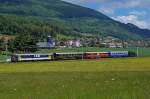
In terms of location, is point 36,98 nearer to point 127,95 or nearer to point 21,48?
point 127,95

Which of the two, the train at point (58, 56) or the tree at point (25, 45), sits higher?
the tree at point (25, 45)

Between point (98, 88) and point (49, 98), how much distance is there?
3.70m

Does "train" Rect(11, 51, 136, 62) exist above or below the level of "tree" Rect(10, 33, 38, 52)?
below

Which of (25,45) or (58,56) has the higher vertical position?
(25,45)

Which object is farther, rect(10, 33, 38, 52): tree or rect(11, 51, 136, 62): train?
rect(10, 33, 38, 52): tree

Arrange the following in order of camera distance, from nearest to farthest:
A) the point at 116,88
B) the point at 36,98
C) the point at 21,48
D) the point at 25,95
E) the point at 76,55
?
the point at 36,98
the point at 25,95
the point at 116,88
the point at 76,55
the point at 21,48

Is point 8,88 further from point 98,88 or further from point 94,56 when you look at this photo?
point 94,56

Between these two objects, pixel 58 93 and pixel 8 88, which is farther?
pixel 8 88

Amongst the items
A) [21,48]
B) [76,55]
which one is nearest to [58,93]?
[76,55]

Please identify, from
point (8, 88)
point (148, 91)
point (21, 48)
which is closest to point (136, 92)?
point (148, 91)

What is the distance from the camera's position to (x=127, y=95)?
16.4 metres

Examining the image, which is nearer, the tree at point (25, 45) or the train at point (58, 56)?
the train at point (58, 56)

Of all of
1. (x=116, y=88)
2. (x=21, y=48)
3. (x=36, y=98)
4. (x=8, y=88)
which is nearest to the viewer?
(x=36, y=98)

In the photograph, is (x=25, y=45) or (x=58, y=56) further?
(x=25, y=45)
